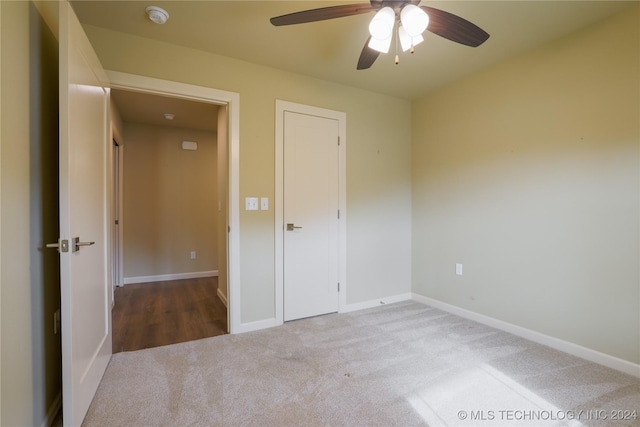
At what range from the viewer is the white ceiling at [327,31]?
1868 mm

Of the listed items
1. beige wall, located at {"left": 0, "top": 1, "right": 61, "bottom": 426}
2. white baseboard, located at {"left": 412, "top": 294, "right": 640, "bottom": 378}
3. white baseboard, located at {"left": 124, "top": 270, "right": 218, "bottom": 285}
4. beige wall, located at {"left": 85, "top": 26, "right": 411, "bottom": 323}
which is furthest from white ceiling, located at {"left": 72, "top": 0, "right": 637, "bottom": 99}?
white baseboard, located at {"left": 124, "top": 270, "right": 218, "bottom": 285}

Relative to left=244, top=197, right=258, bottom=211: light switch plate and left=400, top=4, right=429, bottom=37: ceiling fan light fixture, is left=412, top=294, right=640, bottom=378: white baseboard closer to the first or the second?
left=244, top=197, right=258, bottom=211: light switch plate

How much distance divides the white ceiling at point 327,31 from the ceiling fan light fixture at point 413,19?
1.98 ft

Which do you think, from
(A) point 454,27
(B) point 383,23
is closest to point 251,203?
(B) point 383,23

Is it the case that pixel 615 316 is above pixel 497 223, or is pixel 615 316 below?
below

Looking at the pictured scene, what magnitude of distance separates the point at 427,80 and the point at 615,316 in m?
2.52

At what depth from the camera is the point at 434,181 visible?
129 inches

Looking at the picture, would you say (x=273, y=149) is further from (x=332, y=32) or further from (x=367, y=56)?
(x=367, y=56)

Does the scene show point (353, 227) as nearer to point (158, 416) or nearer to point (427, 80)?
point (427, 80)

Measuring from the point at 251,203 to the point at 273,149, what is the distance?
561mm

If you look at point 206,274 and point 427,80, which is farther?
point 206,274

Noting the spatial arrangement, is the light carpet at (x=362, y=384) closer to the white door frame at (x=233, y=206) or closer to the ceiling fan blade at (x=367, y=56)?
the white door frame at (x=233, y=206)

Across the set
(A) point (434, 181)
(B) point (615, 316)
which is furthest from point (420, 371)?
(A) point (434, 181)

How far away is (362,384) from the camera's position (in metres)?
1.80
